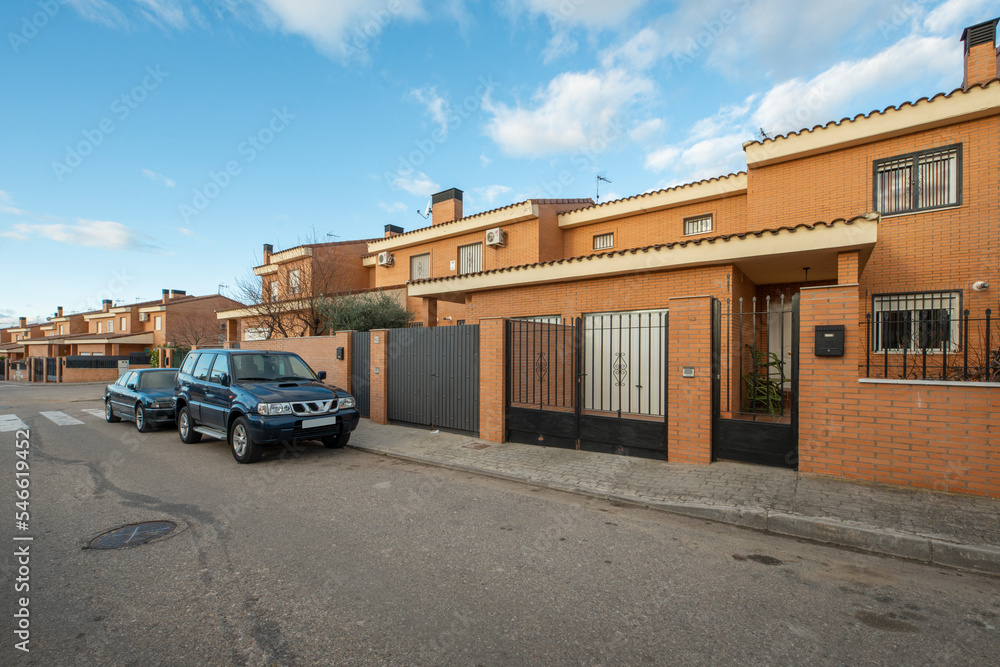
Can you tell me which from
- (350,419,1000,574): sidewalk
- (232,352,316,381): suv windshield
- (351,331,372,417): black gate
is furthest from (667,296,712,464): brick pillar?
(351,331,372,417): black gate

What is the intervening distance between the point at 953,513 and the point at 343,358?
10.8 m

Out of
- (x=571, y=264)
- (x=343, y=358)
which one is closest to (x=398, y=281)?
(x=343, y=358)

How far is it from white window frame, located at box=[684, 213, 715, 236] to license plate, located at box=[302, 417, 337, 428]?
10.8 metres

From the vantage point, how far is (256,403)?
6.95m

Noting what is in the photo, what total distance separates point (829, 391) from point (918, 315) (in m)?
4.88

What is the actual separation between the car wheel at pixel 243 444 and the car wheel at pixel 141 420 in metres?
4.26

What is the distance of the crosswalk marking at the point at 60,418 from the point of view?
11672mm

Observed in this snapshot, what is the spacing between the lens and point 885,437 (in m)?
5.29

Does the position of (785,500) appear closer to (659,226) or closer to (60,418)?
(659,226)

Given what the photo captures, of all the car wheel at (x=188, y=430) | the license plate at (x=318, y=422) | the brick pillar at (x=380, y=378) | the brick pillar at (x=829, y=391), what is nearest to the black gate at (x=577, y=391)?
the brick pillar at (x=829, y=391)

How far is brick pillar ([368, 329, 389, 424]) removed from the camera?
10.5 metres

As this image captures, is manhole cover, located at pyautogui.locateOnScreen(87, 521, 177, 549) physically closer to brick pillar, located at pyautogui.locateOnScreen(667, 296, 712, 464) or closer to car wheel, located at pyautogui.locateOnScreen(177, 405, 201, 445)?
car wheel, located at pyautogui.locateOnScreen(177, 405, 201, 445)

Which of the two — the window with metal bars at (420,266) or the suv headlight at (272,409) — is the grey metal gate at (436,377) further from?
the window with metal bars at (420,266)

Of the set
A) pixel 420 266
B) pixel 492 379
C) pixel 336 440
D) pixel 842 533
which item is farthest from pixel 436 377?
pixel 420 266
